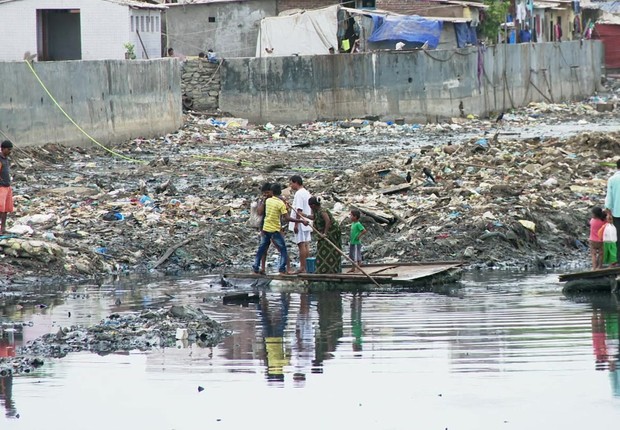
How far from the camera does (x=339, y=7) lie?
138 ft

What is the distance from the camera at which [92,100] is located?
28.9 meters

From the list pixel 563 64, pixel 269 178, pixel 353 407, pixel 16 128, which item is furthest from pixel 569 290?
pixel 563 64

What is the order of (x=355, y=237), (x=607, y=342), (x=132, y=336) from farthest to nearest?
(x=355, y=237) → (x=132, y=336) → (x=607, y=342)

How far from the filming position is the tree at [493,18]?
47.5m

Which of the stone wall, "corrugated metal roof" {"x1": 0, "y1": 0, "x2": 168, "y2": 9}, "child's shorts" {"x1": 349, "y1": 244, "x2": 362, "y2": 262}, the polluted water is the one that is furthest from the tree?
the polluted water

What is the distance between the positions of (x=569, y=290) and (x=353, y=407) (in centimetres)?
564

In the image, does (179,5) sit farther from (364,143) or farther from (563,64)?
(563,64)

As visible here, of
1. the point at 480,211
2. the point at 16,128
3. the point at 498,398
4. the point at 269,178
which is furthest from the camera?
the point at 16,128

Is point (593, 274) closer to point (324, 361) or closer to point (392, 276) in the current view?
point (392, 276)

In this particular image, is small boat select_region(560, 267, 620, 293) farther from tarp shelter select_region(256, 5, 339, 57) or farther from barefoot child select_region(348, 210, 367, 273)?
tarp shelter select_region(256, 5, 339, 57)

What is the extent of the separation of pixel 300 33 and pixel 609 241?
28323mm

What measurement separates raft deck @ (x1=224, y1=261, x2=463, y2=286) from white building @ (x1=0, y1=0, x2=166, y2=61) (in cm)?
2245

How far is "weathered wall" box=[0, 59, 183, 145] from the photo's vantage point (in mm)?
25844

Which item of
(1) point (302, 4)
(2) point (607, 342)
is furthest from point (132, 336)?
(1) point (302, 4)
